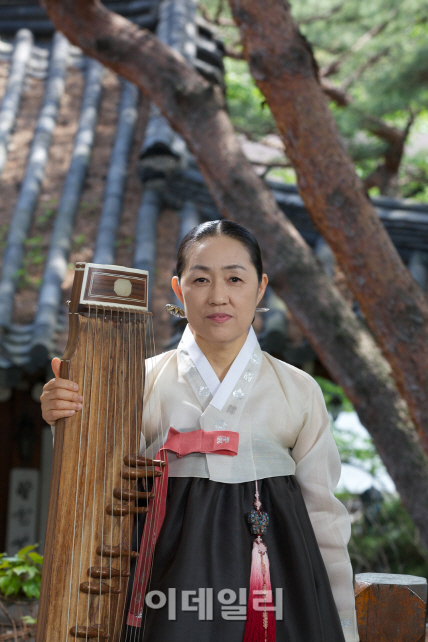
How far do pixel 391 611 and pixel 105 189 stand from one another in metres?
4.21

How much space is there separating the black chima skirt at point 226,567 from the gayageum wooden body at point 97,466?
0.11 metres

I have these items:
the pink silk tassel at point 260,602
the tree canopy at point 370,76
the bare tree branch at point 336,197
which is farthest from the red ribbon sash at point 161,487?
the tree canopy at point 370,76

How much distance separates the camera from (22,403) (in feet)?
18.3

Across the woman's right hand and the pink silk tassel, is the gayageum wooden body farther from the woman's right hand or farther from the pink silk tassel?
the pink silk tassel

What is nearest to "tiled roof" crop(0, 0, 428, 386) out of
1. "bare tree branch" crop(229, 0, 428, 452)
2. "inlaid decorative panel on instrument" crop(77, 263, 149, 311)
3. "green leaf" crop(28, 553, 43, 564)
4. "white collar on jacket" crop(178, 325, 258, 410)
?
"green leaf" crop(28, 553, 43, 564)

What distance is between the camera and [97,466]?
5.58 feet

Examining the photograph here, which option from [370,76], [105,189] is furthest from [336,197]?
[370,76]

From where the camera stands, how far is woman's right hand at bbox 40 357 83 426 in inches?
66.3

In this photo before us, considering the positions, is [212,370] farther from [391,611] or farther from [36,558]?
[36,558]

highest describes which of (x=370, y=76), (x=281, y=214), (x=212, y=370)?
(x=370, y=76)

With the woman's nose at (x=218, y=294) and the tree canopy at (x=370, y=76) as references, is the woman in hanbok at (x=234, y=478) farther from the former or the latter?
the tree canopy at (x=370, y=76)

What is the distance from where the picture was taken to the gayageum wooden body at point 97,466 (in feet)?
5.31

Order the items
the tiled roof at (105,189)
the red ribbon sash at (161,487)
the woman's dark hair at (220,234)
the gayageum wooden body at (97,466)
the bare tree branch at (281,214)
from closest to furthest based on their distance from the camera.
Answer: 1. the gayageum wooden body at (97,466)
2. the red ribbon sash at (161,487)
3. the woman's dark hair at (220,234)
4. the bare tree branch at (281,214)
5. the tiled roof at (105,189)

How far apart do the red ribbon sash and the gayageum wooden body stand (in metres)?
0.04
